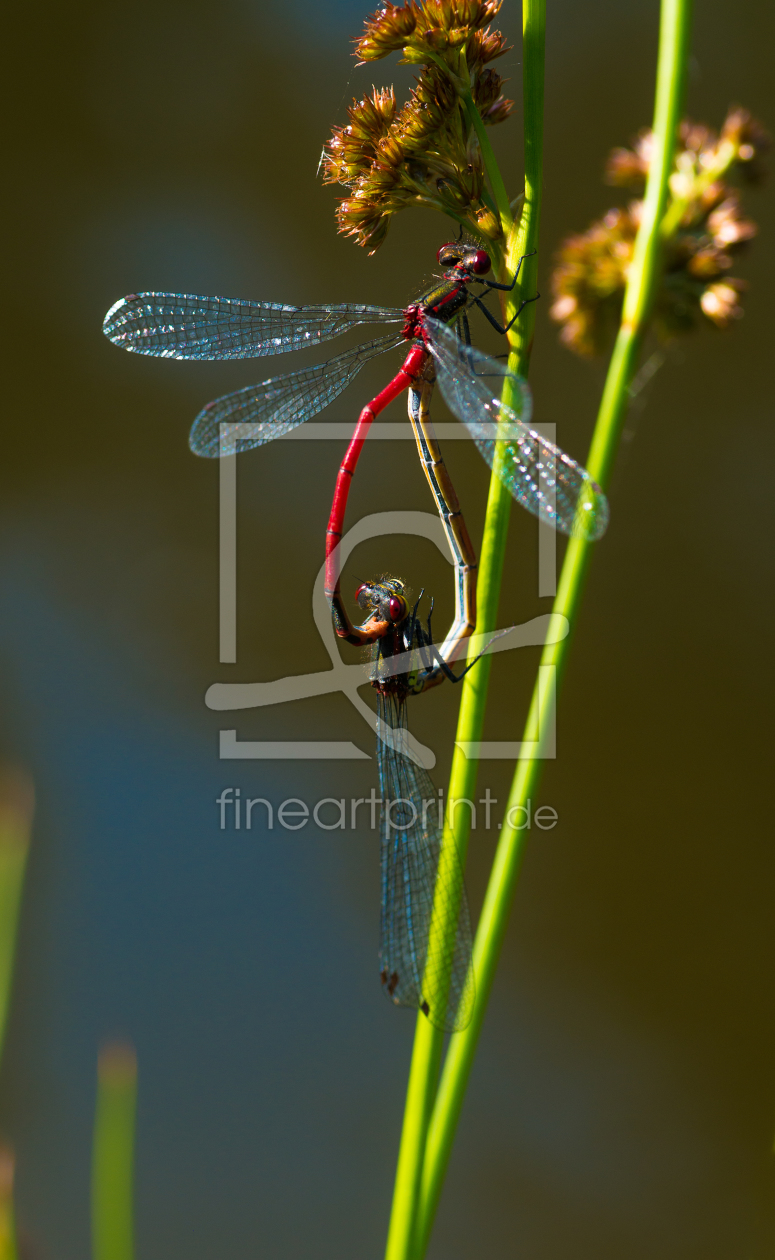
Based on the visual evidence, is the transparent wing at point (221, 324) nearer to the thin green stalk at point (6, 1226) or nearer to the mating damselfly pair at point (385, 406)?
the mating damselfly pair at point (385, 406)

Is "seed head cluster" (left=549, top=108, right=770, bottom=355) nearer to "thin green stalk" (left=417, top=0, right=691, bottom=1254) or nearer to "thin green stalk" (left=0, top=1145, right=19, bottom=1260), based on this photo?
"thin green stalk" (left=417, top=0, right=691, bottom=1254)

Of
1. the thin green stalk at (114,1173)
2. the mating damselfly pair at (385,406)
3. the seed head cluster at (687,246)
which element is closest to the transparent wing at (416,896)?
the mating damselfly pair at (385,406)

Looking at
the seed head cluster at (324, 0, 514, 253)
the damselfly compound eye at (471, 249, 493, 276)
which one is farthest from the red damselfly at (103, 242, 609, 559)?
the seed head cluster at (324, 0, 514, 253)

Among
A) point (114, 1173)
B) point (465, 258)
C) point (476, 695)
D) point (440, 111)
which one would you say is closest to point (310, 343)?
point (465, 258)

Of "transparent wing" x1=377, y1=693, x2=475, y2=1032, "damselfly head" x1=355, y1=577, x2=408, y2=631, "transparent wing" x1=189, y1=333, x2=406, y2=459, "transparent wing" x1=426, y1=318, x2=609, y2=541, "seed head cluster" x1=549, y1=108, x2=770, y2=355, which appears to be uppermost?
"seed head cluster" x1=549, y1=108, x2=770, y2=355

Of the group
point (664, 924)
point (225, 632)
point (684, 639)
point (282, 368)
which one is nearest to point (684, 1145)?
point (664, 924)

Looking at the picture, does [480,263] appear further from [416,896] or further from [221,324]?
[416,896]
